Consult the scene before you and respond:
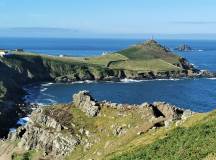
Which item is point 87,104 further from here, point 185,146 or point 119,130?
point 185,146

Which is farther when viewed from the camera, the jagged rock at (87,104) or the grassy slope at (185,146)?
the jagged rock at (87,104)

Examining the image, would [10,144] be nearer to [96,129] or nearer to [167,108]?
[96,129]

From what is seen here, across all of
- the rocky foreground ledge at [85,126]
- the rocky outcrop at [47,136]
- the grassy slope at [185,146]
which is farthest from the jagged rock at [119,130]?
the grassy slope at [185,146]

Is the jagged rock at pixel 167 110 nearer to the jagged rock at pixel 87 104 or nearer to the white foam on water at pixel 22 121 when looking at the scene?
the jagged rock at pixel 87 104

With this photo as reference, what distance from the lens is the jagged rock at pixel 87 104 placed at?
357 ft

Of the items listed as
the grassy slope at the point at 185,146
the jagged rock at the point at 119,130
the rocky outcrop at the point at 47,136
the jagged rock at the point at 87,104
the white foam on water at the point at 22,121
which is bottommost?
the white foam on water at the point at 22,121

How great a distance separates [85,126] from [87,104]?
5.49 meters

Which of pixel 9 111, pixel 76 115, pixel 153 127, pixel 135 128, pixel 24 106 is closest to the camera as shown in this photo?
pixel 153 127

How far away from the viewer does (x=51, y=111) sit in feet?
374

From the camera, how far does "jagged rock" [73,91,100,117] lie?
10888 centimetres

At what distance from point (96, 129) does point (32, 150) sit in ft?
48.2

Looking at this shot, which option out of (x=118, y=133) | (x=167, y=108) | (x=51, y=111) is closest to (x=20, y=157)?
(x=51, y=111)

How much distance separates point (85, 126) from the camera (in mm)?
106375

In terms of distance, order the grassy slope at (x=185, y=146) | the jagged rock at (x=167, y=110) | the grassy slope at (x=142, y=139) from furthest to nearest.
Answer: the jagged rock at (x=167, y=110) → the grassy slope at (x=142, y=139) → the grassy slope at (x=185, y=146)
